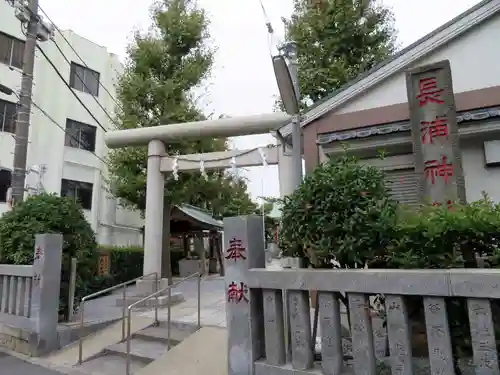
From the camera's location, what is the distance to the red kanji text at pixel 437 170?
5282 mm

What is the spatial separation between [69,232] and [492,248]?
24.6 ft

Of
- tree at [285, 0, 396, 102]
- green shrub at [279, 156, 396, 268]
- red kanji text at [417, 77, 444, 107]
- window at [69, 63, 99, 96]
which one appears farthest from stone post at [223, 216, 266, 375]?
window at [69, 63, 99, 96]

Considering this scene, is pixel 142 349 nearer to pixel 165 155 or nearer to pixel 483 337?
pixel 483 337

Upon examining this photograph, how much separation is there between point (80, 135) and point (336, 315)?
20050 mm

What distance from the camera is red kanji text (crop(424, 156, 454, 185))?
5.28 m

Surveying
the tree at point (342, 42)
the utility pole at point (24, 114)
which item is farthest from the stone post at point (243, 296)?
the tree at point (342, 42)

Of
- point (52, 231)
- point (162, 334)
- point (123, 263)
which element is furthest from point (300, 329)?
point (123, 263)

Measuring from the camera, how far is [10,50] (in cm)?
1741

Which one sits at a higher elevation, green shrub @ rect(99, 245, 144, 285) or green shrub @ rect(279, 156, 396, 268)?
green shrub @ rect(279, 156, 396, 268)

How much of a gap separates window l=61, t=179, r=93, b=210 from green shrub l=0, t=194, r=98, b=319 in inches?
474

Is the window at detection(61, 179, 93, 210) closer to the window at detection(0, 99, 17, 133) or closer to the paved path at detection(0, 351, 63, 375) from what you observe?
the window at detection(0, 99, 17, 133)

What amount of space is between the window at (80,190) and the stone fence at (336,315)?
56.7 feet

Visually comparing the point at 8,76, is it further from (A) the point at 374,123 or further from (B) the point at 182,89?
(A) the point at 374,123

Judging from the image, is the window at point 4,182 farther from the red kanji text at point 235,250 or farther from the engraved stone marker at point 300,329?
the engraved stone marker at point 300,329
